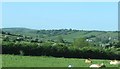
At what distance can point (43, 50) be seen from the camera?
58469 mm

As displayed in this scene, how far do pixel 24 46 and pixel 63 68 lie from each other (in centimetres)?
3117

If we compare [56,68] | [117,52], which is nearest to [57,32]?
[117,52]

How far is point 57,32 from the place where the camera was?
179 meters

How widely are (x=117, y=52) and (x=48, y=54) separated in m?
13.3

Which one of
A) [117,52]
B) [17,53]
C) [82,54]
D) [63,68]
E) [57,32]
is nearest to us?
[63,68]

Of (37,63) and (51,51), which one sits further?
(51,51)

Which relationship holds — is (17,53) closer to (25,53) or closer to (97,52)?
(25,53)

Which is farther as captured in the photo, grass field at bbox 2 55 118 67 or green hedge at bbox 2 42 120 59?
green hedge at bbox 2 42 120 59

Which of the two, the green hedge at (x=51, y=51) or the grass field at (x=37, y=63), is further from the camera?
the green hedge at (x=51, y=51)

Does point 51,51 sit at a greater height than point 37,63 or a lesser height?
lesser

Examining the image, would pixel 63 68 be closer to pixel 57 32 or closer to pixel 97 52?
pixel 97 52

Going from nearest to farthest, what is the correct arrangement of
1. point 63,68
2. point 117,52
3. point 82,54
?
point 63,68
point 82,54
point 117,52

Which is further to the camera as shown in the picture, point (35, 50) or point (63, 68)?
point (35, 50)

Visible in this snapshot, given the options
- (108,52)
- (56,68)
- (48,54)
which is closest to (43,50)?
(48,54)
